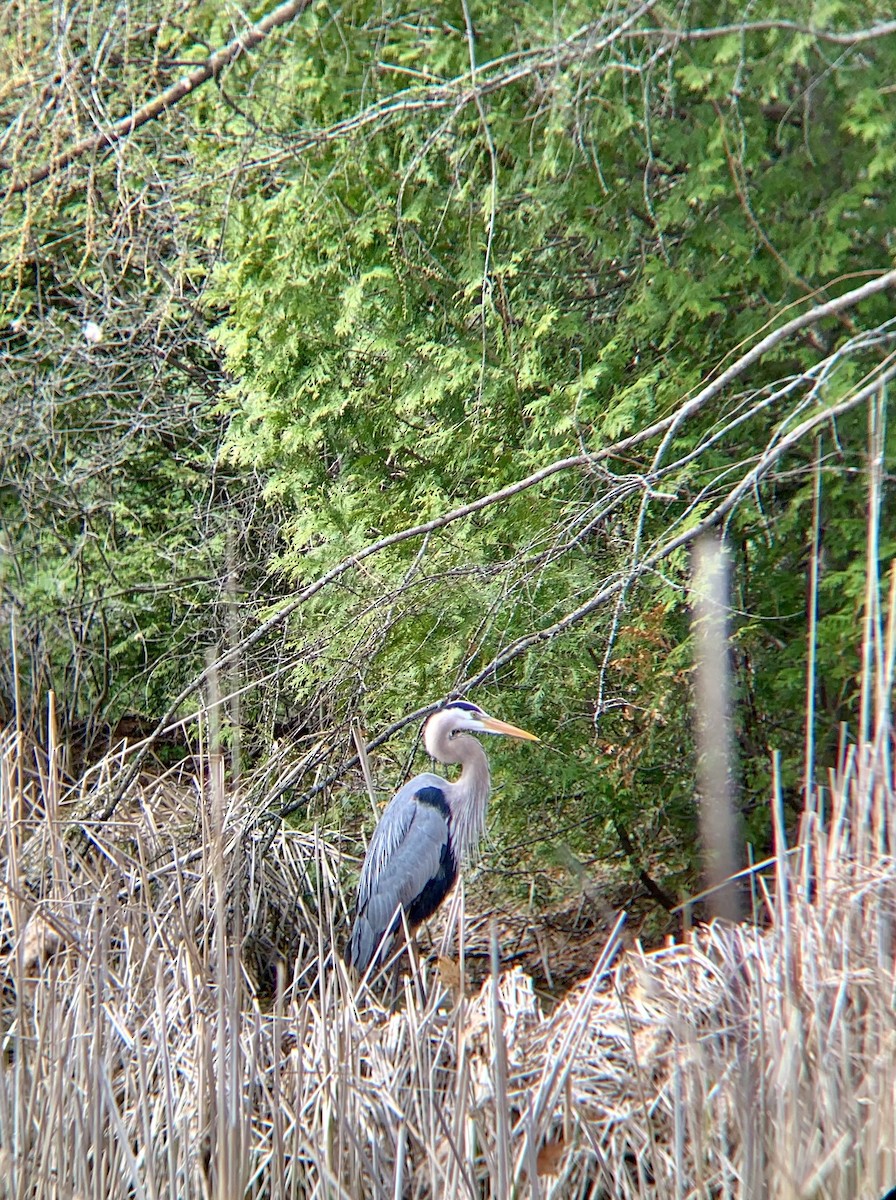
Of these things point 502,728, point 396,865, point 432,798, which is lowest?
point 396,865

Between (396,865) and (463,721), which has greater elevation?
(463,721)

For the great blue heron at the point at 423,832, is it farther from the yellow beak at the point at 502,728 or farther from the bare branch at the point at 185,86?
the bare branch at the point at 185,86

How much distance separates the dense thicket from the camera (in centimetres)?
264

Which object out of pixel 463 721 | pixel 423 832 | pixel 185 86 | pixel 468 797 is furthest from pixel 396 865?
pixel 185 86

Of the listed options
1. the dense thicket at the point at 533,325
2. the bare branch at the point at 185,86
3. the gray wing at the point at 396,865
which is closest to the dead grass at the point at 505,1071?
the dense thicket at the point at 533,325

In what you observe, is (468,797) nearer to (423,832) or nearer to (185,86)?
(423,832)

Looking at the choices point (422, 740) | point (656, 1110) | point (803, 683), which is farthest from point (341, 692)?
point (656, 1110)

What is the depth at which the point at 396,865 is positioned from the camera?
3.02 meters

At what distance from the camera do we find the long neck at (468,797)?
3096 millimetres

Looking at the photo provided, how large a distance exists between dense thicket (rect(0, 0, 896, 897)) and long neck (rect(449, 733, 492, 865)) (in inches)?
9.3

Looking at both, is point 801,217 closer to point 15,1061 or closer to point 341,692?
point 341,692

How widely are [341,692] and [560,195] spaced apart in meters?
1.34

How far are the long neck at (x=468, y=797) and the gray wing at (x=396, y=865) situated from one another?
2.7 inches

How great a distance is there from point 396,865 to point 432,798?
18 centimetres
